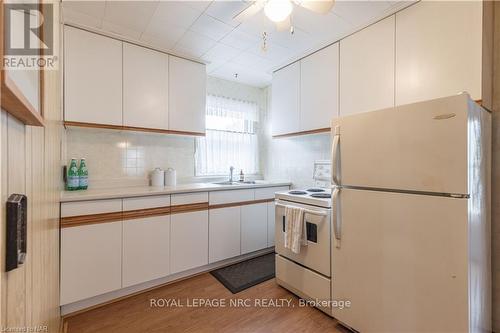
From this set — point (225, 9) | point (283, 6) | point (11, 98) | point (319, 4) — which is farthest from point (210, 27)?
point (11, 98)

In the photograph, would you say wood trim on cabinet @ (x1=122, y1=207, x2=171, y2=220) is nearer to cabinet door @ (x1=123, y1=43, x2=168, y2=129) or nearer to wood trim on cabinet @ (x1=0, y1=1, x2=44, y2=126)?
cabinet door @ (x1=123, y1=43, x2=168, y2=129)

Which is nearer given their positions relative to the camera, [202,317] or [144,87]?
[202,317]

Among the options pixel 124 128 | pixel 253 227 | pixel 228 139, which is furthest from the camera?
pixel 228 139

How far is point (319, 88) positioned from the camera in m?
2.49

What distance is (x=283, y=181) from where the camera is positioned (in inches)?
130

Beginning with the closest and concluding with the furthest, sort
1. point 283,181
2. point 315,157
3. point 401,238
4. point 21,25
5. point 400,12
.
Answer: point 21,25 → point 401,238 → point 400,12 → point 315,157 → point 283,181

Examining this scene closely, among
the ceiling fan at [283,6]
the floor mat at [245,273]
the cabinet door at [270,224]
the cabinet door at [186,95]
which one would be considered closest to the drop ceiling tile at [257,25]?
the ceiling fan at [283,6]

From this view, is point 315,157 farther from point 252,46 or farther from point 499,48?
point 499,48

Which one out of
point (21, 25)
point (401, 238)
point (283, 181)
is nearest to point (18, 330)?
point (21, 25)

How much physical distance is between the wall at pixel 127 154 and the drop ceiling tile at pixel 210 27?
40.7 inches

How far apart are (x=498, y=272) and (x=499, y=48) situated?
157 cm

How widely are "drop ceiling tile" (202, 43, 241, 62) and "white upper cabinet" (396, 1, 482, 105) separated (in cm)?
155

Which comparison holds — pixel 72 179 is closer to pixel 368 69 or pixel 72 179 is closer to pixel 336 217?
pixel 336 217

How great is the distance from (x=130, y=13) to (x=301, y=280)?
2697 mm
